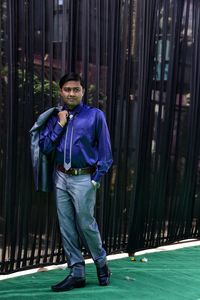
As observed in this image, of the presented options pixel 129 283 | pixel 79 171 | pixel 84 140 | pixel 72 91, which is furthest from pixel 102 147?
pixel 129 283

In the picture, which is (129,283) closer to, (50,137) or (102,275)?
(102,275)

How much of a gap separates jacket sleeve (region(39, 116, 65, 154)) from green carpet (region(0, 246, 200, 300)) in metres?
1.15

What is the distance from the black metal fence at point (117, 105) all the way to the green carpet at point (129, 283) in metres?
0.26

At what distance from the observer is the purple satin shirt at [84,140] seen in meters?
3.67

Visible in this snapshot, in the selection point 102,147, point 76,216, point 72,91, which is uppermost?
point 72,91

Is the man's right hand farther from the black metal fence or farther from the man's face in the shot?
the black metal fence

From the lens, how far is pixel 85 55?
4301 millimetres

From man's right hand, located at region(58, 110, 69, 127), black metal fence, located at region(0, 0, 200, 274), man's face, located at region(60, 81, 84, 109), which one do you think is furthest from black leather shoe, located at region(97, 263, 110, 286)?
man's face, located at region(60, 81, 84, 109)

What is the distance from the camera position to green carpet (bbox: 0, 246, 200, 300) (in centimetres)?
372

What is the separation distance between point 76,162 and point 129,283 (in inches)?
48.7

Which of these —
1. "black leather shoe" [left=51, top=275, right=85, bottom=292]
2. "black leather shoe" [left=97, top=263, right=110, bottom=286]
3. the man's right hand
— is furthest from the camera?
"black leather shoe" [left=97, top=263, right=110, bottom=286]

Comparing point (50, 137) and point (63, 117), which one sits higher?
point (63, 117)

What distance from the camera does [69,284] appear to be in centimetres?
377

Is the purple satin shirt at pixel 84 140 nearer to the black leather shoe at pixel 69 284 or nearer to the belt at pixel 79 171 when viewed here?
the belt at pixel 79 171
